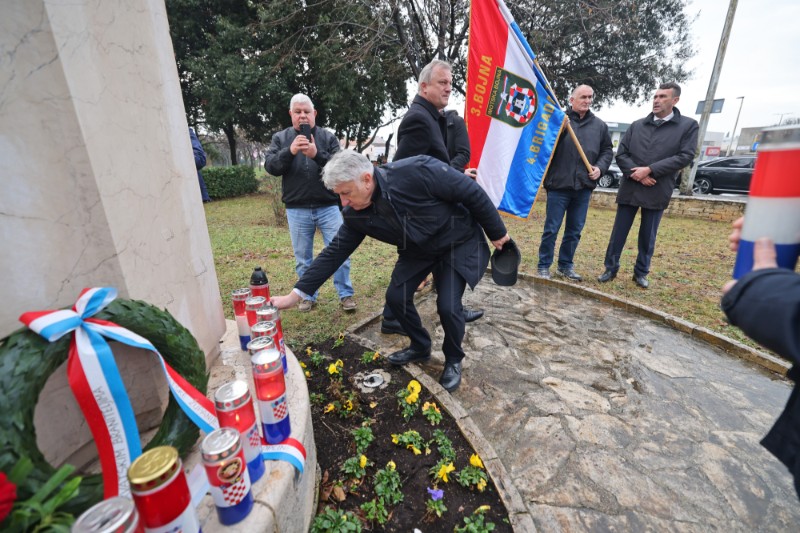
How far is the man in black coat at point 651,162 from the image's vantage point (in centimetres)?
447

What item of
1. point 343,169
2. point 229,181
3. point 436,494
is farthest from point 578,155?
point 229,181

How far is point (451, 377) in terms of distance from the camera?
2.90 meters

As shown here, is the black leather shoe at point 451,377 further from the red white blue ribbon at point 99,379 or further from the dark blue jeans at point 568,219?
the dark blue jeans at point 568,219

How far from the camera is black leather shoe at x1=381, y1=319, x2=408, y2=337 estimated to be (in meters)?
3.75

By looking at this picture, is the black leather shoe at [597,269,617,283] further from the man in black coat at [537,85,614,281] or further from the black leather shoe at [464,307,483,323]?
the black leather shoe at [464,307,483,323]

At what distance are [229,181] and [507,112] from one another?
16163 millimetres

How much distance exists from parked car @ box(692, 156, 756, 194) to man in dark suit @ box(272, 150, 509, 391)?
16.8 metres

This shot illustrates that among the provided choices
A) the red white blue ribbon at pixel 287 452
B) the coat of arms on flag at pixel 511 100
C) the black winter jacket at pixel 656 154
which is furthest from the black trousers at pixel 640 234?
the red white blue ribbon at pixel 287 452

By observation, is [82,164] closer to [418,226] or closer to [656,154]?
[418,226]

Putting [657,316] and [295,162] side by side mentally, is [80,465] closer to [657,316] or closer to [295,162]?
[295,162]

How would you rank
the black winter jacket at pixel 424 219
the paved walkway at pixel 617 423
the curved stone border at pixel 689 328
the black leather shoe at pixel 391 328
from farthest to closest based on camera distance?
1. the black leather shoe at pixel 391 328
2. the curved stone border at pixel 689 328
3. the black winter jacket at pixel 424 219
4. the paved walkway at pixel 617 423

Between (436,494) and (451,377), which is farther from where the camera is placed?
(451,377)

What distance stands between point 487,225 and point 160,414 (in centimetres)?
226

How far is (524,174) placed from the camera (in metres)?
4.49
